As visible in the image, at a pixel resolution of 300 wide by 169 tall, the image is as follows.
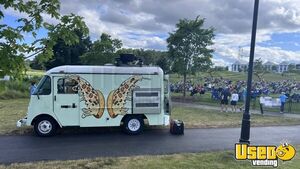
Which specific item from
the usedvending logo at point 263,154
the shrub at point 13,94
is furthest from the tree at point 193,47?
the usedvending logo at point 263,154

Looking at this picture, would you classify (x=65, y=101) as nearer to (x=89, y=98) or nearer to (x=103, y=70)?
(x=89, y=98)

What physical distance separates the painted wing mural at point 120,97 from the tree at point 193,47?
693 inches

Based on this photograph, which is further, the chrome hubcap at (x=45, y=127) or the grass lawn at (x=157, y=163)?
the chrome hubcap at (x=45, y=127)

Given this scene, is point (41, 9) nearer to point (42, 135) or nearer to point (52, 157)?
point (52, 157)

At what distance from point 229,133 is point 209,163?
5.21 m

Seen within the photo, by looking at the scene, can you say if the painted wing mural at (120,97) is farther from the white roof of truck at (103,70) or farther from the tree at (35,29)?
the tree at (35,29)

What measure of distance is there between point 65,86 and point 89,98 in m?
0.95

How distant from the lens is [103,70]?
12047 millimetres

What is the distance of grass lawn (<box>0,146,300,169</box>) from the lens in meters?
7.87

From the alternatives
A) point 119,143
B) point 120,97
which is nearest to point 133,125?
point 120,97

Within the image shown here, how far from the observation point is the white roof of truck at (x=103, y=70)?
11.7m

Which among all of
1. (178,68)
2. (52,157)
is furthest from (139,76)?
(178,68)

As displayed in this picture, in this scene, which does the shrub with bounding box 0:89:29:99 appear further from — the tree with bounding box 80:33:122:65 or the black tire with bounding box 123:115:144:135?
the black tire with bounding box 123:115:144:135

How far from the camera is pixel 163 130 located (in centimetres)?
1350
